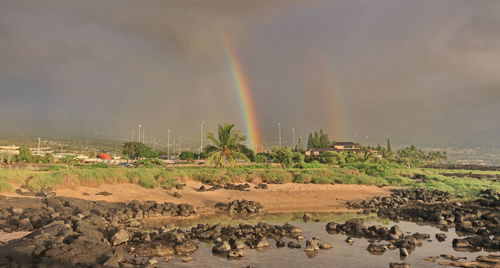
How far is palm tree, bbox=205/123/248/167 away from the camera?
6150 cm

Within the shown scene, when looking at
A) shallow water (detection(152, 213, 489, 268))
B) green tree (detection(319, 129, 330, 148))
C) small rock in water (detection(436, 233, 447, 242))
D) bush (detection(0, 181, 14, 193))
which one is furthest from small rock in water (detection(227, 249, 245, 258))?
green tree (detection(319, 129, 330, 148))

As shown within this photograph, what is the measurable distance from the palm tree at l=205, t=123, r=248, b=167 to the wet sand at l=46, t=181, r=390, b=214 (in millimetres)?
17910

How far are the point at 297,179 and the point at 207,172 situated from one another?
12159 millimetres

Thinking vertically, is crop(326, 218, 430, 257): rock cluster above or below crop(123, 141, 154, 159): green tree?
below

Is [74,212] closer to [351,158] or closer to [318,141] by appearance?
[351,158]

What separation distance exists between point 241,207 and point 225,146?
97.4 ft

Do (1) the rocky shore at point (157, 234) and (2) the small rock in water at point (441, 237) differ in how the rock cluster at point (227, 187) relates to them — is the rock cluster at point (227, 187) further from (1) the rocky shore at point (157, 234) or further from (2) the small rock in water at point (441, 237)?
(2) the small rock in water at point (441, 237)

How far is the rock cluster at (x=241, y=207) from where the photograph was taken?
32.1m

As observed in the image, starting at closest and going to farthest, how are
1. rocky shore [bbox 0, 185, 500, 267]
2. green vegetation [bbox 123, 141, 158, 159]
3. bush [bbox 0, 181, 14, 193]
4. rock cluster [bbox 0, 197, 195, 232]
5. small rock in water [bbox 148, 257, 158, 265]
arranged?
1. rocky shore [bbox 0, 185, 500, 267]
2. small rock in water [bbox 148, 257, 158, 265]
3. rock cluster [bbox 0, 197, 195, 232]
4. bush [bbox 0, 181, 14, 193]
5. green vegetation [bbox 123, 141, 158, 159]

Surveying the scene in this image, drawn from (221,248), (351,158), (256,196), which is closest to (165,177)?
(256,196)

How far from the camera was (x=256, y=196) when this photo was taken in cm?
3888

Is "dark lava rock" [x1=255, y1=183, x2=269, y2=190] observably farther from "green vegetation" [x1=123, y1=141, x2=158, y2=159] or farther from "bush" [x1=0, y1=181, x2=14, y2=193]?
"green vegetation" [x1=123, y1=141, x2=158, y2=159]

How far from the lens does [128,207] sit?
29.2m

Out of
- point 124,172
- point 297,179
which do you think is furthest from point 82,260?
point 297,179
